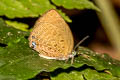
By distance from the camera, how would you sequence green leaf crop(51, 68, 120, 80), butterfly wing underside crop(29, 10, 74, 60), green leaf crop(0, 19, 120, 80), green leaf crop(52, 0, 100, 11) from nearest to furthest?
green leaf crop(0, 19, 120, 80)
green leaf crop(51, 68, 120, 80)
butterfly wing underside crop(29, 10, 74, 60)
green leaf crop(52, 0, 100, 11)

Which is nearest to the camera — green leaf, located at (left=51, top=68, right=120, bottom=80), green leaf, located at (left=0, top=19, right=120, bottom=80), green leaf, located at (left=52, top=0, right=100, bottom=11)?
green leaf, located at (left=0, top=19, right=120, bottom=80)

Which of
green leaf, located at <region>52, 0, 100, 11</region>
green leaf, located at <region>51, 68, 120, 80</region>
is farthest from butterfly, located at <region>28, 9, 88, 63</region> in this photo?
green leaf, located at <region>52, 0, 100, 11</region>

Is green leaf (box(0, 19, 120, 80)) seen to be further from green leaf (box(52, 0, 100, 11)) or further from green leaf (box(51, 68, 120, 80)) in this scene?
green leaf (box(52, 0, 100, 11))

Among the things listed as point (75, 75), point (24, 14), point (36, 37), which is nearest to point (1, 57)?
point (36, 37)

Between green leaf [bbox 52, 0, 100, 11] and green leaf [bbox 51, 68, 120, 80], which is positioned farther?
green leaf [bbox 52, 0, 100, 11]

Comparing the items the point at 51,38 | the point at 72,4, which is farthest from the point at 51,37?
the point at 72,4

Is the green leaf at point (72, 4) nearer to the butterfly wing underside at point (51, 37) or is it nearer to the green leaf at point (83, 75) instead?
the butterfly wing underside at point (51, 37)

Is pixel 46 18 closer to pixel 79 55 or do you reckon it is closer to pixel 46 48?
pixel 46 48
